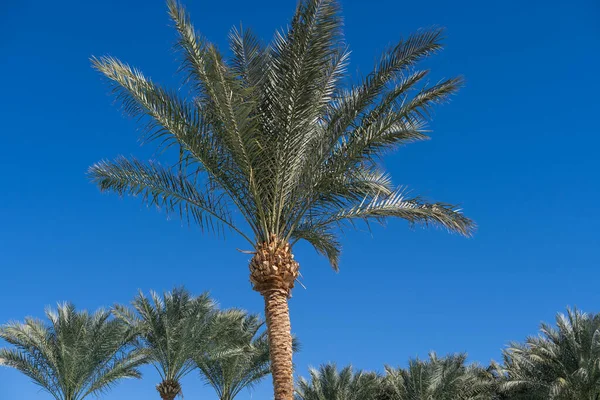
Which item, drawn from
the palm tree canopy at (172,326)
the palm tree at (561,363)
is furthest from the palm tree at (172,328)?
the palm tree at (561,363)

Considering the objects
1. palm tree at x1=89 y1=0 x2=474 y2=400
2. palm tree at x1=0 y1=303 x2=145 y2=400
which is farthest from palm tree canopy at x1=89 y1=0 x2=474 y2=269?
palm tree at x1=0 y1=303 x2=145 y2=400

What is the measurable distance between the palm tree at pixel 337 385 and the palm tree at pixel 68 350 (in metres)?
8.62

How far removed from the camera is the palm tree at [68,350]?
2156 cm

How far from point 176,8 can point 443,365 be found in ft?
65.3

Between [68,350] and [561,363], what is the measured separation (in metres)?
16.7

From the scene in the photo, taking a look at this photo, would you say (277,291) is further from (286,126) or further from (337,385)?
(337,385)

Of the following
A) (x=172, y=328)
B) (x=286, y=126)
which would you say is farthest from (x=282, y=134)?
(x=172, y=328)

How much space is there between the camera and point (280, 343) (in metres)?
11.4

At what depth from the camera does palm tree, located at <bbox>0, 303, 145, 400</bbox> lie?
2156 centimetres

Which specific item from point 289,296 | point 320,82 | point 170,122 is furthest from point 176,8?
point 289,296

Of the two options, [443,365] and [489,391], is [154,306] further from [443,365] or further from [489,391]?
[489,391]

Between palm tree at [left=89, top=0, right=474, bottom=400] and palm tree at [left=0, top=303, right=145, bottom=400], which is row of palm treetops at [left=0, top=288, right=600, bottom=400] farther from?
palm tree at [left=89, top=0, right=474, bottom=400]

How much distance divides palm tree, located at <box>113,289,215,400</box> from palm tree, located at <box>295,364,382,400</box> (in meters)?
5.99

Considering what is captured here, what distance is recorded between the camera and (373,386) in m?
27.2
